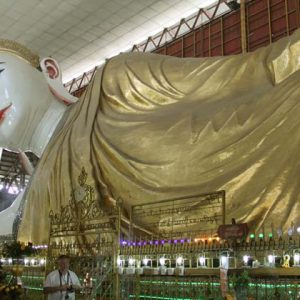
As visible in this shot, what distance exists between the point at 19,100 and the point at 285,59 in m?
3.35

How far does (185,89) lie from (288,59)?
1091 mm

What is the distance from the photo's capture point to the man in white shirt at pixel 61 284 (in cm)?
341

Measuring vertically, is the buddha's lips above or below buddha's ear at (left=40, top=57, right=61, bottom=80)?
below

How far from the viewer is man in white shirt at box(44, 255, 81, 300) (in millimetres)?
3414

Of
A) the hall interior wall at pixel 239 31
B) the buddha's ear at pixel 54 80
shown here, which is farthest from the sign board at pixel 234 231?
the hall interior wall at pixel 239 31

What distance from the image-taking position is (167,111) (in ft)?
15.9

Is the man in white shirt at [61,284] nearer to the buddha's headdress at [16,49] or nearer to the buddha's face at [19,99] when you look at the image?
the buddha's face at [19,99]

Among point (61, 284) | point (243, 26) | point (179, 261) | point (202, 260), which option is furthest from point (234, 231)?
point (243, 26)

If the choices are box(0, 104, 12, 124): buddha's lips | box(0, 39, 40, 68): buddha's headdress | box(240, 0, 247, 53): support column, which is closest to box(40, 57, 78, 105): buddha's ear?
box(0, 39, 40, 68): buddha's headdress

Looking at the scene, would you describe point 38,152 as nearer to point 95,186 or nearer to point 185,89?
point 95,186

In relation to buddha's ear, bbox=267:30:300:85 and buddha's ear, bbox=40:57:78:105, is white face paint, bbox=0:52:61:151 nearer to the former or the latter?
buddha's ear, bbox=40:57:78:105

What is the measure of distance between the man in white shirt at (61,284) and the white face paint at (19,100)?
3.09 metres

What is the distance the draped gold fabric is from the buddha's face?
52cm

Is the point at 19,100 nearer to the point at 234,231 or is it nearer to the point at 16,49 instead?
the point at 16,49
